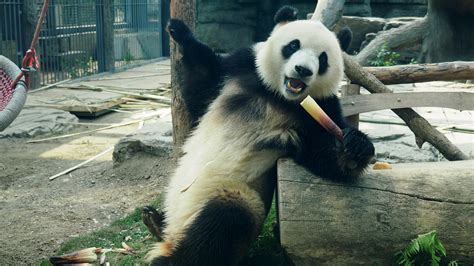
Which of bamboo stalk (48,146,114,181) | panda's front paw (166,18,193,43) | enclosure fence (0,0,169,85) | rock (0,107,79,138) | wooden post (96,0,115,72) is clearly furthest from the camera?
wooden post (96,0,115,72)

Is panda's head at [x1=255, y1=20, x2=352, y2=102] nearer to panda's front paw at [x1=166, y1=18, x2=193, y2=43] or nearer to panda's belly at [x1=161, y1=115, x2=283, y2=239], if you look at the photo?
panda's belly at [x1=161, y1=115, x2=283, y2=239]

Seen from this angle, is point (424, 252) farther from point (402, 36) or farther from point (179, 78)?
point (402, 36)

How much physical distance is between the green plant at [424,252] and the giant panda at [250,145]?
0.50 m

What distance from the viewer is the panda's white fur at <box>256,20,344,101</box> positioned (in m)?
3.76

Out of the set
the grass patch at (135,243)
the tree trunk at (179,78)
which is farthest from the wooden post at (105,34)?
the grass patch at (135,243)

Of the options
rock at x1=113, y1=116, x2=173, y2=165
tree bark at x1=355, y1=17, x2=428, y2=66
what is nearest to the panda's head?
rock at x1=113, y1=116, x2=173, y2=165

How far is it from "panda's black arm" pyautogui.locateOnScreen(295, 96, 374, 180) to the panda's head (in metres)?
0.28

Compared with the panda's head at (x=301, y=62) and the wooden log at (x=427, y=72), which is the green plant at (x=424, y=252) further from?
the wooden log at (x=427, y=72)

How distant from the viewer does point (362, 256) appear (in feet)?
11.4

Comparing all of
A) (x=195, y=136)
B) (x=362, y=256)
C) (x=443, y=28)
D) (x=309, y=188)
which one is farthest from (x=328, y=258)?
(x=443, y=28)

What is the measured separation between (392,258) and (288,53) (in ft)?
4.50

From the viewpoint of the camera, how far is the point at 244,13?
1612 cm

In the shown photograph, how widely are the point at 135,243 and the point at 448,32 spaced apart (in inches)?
350

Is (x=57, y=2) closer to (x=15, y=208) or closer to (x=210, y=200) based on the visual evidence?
(x=15, y=208)
